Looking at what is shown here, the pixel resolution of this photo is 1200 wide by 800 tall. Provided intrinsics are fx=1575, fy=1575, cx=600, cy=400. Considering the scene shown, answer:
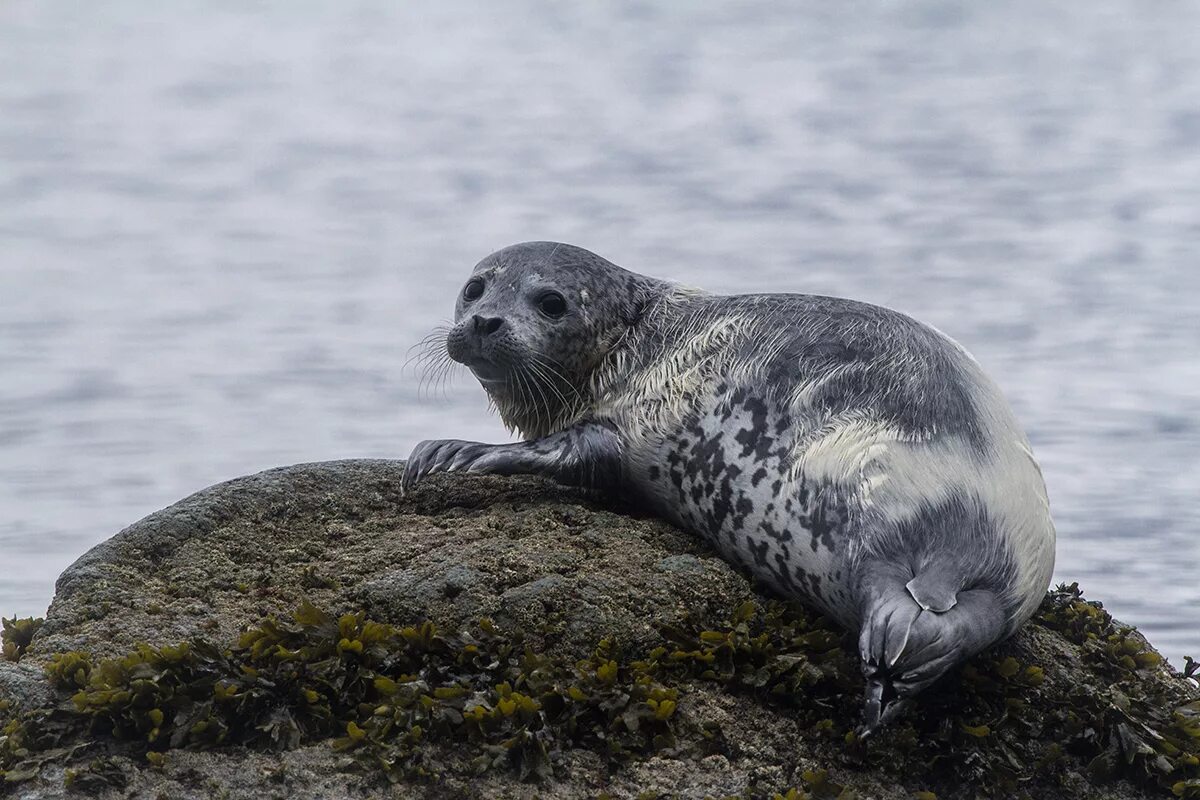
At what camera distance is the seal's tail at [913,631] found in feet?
18.9

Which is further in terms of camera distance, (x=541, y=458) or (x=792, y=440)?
(x=541, y=458)

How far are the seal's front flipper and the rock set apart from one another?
17cm

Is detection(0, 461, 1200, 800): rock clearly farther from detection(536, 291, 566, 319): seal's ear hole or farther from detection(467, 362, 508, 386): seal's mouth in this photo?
detection(536, 291, 566, 319): seal's ear hole

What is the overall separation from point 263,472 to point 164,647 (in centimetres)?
194

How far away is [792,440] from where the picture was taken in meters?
6.74

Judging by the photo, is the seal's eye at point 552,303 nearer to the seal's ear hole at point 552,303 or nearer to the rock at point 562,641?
the seal's ear hole at point 552,303

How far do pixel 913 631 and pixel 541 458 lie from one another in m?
2.23

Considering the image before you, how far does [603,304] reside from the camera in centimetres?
794

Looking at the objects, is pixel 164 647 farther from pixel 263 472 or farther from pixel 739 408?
pixel 739 408

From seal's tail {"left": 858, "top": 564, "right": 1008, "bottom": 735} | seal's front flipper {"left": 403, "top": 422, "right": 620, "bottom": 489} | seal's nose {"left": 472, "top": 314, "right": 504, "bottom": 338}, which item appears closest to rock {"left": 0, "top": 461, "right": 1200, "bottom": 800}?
seal's front flipper {"left": 403, "top": 422, "right": 620, "bottom": 489}

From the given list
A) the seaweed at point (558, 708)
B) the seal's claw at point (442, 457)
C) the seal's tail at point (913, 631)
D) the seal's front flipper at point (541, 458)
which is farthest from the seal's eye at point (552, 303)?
the seal's tail at point (913, 631)

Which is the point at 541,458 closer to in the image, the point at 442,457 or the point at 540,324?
the point at 442,457

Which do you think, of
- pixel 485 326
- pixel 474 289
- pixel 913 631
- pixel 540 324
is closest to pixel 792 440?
pixel 913 631

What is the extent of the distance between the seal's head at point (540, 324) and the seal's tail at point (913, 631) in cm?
230
